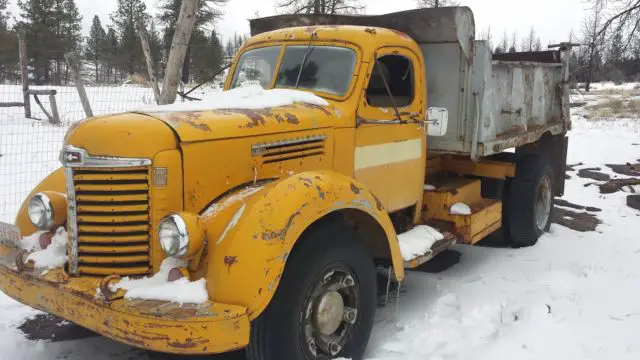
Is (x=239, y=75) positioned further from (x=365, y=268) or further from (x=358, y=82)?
(x=365, y=268)

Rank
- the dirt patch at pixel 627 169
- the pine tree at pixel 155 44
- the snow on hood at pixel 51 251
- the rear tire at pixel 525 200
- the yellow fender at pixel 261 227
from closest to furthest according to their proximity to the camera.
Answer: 1. the yellow fender at pixel 261 227
2. the snow on hood at pixel 51 251
3. the rear tire at pixel 525 200
4. the dirt patch at pixel 627 169
5. the pine tree at pixel 155 44


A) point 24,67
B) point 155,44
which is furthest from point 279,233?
point 155,44

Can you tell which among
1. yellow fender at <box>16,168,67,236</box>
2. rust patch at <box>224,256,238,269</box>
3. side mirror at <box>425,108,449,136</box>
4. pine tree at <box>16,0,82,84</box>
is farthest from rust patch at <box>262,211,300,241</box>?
pine tree at <box>16,0,82,84</box>

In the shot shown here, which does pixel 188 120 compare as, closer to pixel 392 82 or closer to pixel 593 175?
pixel 392 82

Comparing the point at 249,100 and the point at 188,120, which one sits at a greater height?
the point at 249,100

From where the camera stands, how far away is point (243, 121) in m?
3.54

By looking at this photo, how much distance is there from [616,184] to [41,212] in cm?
885

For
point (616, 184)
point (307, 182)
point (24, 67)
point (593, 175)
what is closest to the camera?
point (307, 182)

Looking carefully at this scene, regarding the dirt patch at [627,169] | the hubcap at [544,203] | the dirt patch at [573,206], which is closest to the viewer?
the hubcap at [544,203]

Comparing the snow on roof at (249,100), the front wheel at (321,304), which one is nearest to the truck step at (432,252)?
the front wheel at (321,304)

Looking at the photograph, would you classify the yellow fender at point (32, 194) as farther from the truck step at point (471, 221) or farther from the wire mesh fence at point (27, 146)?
the truck step at point (471, 221)

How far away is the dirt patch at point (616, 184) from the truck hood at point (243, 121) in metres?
6.91

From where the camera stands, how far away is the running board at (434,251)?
4.30m

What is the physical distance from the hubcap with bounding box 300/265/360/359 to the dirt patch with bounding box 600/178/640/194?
712cm
